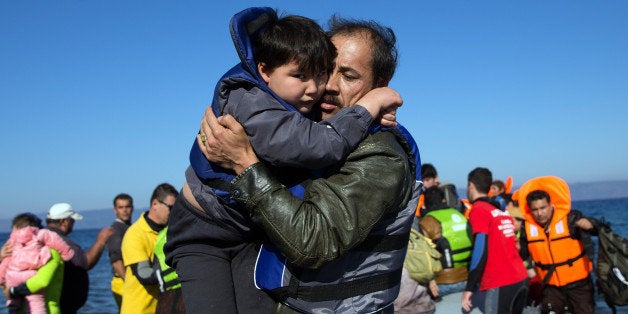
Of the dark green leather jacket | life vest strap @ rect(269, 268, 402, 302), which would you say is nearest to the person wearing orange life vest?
life vest strap @ rect(269, 268, 402, 302)

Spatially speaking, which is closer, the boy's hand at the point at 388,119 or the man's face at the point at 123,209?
the boy's hand at the point at 388,119

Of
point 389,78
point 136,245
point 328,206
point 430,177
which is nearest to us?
point 328,206

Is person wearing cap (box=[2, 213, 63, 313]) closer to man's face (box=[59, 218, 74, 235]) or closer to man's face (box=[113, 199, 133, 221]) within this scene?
man's face (box=[59, 218, 74, 235])

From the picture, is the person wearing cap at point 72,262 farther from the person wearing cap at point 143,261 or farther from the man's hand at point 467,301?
the man's hand at point 467,301

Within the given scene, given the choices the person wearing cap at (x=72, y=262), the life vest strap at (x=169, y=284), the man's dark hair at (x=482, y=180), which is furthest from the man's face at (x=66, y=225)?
the man's dark hair at (x=482, y=180)

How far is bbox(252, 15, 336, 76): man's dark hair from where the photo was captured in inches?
91.0

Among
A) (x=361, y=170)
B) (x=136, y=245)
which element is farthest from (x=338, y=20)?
(x=136, y=245)

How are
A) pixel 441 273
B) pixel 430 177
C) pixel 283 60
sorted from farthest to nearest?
pixel 430 177 → pixel 441 273 → pixel 283 60

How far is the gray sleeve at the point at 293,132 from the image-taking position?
2.07m

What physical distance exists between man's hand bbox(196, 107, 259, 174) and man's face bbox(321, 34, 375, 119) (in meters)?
0.50

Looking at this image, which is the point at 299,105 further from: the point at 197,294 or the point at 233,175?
the point at 197,294

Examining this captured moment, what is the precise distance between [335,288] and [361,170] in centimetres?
45

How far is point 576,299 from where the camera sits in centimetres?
703

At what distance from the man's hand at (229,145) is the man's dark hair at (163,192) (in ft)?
13.5
